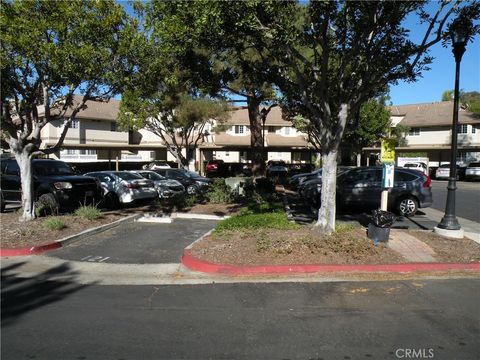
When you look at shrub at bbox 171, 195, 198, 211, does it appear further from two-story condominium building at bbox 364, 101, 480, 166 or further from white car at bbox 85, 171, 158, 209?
two-story condominium building at bbox 364, 101, 480, 166

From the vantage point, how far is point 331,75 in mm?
12617

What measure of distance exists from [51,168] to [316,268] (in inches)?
406

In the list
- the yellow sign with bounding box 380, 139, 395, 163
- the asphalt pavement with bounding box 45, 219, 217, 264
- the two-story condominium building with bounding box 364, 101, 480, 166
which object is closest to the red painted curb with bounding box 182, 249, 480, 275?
the asphalt pavement with bounding box 45, 219, 217, 264

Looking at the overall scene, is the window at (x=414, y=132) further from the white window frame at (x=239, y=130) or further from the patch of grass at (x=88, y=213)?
the patch of grass at (x=88, y=213)

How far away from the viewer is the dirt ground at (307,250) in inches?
304

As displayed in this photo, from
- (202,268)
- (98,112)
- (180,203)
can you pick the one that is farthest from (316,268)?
(98,112)

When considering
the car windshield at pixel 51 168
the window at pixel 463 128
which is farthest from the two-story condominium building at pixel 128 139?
the car windshield at pixel 51 168

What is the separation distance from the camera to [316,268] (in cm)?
741

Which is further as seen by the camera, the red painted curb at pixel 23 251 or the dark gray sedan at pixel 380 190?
the dark gray sedan at pixel 380 190

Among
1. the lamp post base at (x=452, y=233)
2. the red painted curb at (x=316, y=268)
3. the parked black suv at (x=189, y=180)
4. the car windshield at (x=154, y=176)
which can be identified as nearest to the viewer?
the red painted curb at (x=316, y=268)

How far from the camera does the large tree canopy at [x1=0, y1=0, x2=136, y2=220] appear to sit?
9344 mm

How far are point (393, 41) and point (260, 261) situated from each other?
5.70 m

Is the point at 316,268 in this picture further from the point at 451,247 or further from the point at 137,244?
the point at 137,244

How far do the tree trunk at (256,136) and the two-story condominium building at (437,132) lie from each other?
24.0m
